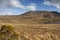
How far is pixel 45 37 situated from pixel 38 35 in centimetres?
96

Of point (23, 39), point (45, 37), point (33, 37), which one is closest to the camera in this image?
point (23, 39)

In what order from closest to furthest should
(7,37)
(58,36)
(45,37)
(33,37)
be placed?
(7,37) < (33,37) < (45,37) < (58,36)

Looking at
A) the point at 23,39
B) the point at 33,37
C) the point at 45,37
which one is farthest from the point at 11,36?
the point at 45,37

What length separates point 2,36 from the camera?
16.6 meters

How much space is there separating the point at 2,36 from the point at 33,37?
4.03 metres

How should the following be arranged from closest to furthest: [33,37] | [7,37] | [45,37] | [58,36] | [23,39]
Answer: [7,37] → [23,39] → [33,37] → [45,37] → [58,36]

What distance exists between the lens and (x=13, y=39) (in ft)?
54.3

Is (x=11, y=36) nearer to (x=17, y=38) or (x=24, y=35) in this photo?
(x=17, y=38)

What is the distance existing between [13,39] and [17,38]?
1.82 ft

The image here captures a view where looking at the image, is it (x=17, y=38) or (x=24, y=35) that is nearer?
(x=17, y=38)

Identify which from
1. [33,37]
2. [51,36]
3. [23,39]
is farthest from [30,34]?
[51,36]

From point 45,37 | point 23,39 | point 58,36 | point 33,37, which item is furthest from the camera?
point 58,36

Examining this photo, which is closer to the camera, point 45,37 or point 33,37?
point 33,37

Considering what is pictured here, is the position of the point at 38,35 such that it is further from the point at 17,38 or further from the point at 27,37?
the point at 17,38
